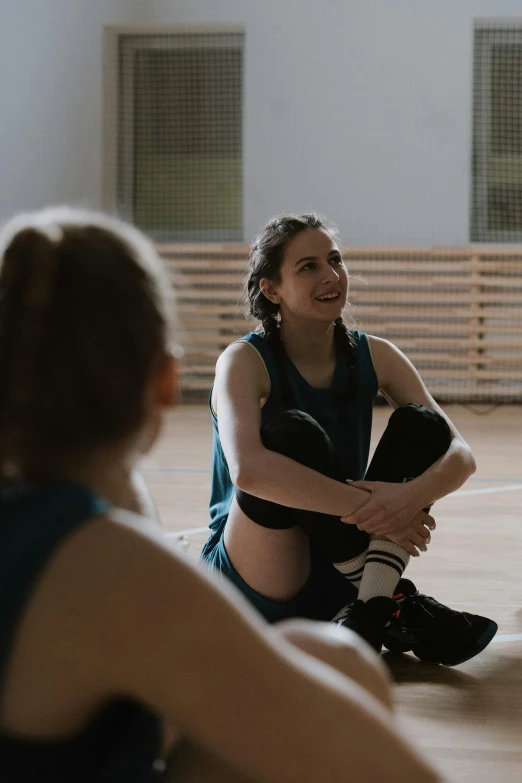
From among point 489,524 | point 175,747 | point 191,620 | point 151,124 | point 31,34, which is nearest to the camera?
point 191,620

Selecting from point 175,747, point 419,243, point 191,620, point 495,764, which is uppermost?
point 419,243

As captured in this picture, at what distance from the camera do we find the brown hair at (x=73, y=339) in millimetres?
606

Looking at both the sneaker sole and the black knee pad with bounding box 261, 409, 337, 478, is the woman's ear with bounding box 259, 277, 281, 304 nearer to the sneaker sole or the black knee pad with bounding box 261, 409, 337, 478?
the black knee pad with bounding box 261, 409, 337, 478

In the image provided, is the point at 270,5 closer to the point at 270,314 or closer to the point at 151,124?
the point at 151,124

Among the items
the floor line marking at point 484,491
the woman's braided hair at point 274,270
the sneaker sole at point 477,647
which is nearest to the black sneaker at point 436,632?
the sneaker sole at point 477,647

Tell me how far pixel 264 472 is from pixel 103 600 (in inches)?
46.4

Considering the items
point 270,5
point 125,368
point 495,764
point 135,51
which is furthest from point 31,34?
point 125,368

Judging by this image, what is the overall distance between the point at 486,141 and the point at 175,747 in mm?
6214

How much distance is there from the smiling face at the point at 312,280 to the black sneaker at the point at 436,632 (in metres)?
0.57

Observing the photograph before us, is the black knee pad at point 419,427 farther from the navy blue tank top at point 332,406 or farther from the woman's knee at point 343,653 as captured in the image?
the woman's knee at point 343,653

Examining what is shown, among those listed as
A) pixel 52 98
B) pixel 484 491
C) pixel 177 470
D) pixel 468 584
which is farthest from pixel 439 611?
pixel 52 98

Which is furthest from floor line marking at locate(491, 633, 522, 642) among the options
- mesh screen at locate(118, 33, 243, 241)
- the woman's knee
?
mesh screen at locate(118, 33, 243, 241)

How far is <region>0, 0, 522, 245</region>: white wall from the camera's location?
6.38m

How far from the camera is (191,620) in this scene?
60 cm
